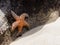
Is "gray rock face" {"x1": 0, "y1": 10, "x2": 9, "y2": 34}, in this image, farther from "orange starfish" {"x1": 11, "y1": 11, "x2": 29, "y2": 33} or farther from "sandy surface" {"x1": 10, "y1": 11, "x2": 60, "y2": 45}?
"sandy surface" {"x1": 10, "y1": 11, "x2": 60, "y2": 45}

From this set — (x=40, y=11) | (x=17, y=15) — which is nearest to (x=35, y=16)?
(x=40, y=11)

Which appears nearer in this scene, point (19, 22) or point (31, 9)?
point (19, 22)

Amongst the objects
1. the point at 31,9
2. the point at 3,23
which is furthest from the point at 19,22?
the point at 31,9

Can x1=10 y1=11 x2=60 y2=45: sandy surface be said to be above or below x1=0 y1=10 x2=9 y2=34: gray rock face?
below

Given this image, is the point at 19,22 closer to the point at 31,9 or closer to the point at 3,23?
the point at 3,23

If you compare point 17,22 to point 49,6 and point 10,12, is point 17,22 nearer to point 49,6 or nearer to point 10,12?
point 10,12

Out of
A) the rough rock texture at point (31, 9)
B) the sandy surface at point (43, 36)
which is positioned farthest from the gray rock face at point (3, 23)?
the sandy surface at point (43, 36)

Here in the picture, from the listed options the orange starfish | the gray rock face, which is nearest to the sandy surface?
the orange starfish

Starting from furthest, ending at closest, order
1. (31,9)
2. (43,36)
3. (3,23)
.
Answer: (31,9), (3,23), (43,36)
